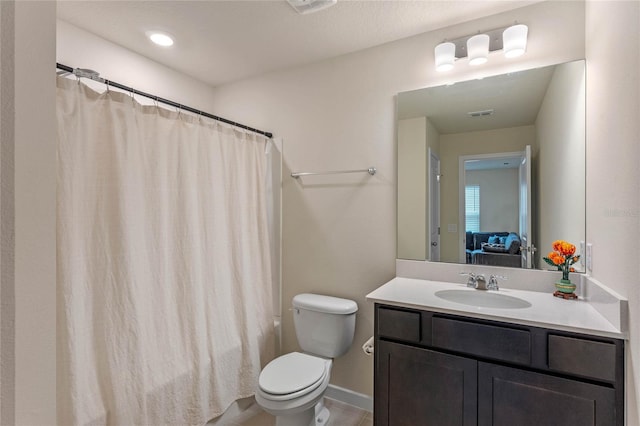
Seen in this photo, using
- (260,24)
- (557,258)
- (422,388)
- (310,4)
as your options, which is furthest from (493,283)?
(260,24)

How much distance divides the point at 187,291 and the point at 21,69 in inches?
58.6

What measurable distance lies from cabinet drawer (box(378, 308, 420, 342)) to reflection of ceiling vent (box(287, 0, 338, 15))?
1.66m

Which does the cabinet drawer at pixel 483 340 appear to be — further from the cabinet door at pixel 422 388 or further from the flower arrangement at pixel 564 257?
the flower arrangement at pixel 564 257

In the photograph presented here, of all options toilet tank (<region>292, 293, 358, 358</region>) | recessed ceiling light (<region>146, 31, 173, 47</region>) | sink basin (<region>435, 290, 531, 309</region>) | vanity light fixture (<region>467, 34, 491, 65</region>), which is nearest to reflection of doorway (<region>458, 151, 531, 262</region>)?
sink basin (<region>435, 290, 531, 309</region>)

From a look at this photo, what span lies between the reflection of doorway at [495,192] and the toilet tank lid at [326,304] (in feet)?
2.52

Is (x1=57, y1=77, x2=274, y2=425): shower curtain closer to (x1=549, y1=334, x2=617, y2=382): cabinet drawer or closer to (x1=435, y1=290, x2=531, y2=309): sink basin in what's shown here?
(x1=435, y1=290, x2=531, y2=309): sink basin

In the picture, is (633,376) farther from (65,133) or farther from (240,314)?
(65,133)

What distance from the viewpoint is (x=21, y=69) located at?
64cm

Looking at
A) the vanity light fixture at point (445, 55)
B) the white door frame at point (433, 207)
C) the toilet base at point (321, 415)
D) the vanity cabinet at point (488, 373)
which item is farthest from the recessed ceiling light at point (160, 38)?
the toilet base at point (321, 415)

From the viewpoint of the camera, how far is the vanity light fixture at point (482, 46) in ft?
5.64

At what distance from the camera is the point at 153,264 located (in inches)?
69.1

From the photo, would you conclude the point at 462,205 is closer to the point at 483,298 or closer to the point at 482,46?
the point at 483,298

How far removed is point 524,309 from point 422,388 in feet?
1.95

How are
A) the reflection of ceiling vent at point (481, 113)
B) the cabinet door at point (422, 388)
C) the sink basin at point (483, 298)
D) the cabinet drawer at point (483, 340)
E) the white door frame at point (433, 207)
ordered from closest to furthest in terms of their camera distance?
the cabinet drawer at point (483, 340) < the cabinet door at point (422, 388) < the sink basin at point (483, 298) < the reflection of ceiling vent at point (481, 113) < the white door frame at point (433, 207)
